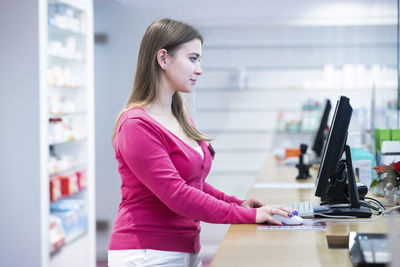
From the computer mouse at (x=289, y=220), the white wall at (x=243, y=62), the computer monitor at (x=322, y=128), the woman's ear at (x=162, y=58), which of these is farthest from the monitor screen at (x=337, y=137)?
the white wall at (x=243, y=62)

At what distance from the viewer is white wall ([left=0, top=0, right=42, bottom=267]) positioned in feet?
12.9

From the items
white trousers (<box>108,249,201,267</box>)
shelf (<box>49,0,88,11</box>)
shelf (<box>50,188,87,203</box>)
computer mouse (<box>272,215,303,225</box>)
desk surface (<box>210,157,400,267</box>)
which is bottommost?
shelf (<box>50,188,87,203</box>)

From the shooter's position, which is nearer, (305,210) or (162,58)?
(162,58)

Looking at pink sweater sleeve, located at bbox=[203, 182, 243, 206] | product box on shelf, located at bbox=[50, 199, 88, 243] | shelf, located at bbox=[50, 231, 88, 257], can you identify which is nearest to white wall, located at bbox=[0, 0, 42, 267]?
shelf, located at bbox=[50, 231, 88, 257]

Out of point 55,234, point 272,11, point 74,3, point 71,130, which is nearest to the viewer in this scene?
point 55,234

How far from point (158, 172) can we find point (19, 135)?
2.45m

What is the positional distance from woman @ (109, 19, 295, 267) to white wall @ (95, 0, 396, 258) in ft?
12.3

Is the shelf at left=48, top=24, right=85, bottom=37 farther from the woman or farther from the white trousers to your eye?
the white trousers

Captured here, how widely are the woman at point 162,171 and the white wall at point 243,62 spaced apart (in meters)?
3.75

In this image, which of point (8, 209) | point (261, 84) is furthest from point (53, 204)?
point (261, 84)

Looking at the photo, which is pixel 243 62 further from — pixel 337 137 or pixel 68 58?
pixel 337 137

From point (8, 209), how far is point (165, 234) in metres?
2.46

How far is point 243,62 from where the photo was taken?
6.53 metres

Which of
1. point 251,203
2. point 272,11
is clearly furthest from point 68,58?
point 251,203
